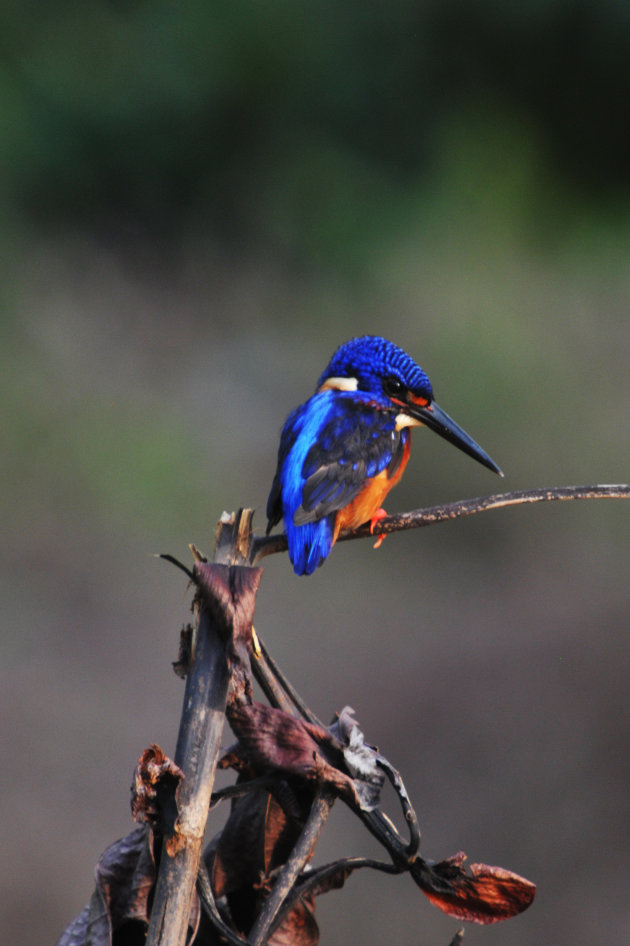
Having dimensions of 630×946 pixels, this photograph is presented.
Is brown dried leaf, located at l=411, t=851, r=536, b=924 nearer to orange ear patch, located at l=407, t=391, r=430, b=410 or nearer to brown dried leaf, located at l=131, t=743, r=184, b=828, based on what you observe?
brown dried leaf, located at l=131, t=743, r=184, b=828

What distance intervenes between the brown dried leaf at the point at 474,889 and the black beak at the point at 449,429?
0.31m

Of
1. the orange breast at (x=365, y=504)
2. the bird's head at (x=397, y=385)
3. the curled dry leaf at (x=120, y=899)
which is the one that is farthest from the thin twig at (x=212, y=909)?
the bird's head at (x=397, y=385)

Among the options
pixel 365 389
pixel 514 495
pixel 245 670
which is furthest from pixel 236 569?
pixel 365 389

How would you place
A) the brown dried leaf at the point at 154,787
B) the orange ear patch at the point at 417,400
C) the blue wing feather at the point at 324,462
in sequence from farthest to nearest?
the orange ear patch at the point at 417,400 < the blue wing feather at the point at 324,462 < the brown dried leaf at the point at 154,787

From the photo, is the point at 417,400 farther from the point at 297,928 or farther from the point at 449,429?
the point at 297,928

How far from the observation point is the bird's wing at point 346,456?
68cm

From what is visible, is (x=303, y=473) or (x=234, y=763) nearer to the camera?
(x=234, y=763)

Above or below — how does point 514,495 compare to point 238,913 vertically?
above

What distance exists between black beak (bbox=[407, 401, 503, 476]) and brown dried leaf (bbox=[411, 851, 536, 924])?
0.31 metres

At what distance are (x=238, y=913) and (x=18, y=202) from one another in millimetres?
1478

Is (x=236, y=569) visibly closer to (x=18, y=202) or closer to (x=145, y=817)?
(x=145, y=817)

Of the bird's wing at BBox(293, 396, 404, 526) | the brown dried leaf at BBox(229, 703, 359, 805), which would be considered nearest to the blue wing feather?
the bird's wing at BBox(293, 396, 404, 526)

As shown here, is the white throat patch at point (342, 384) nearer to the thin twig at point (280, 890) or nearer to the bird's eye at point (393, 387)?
the bird's eye at point (393, 387)

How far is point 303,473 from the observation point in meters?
0.70
